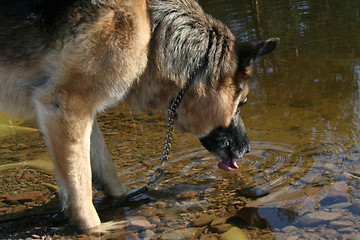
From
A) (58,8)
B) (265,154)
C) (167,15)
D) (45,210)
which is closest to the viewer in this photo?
(58,8)

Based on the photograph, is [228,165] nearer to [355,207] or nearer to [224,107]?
[224,107]

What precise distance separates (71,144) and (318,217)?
6.21ft

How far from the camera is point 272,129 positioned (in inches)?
203

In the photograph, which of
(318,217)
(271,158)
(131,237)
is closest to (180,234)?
(131,237)

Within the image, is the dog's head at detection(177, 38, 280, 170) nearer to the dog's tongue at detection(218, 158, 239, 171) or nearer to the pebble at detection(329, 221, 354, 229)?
the dog's tongue at detection(218, 158, 239, 171)

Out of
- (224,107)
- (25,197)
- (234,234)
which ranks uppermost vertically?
(224,107)

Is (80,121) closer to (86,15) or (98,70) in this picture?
(98,70)

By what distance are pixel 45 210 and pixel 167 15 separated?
77.8 inches

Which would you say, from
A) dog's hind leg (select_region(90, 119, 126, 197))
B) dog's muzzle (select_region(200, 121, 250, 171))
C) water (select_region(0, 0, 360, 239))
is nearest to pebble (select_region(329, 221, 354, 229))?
water (select_region(0, 0, 360, 239))

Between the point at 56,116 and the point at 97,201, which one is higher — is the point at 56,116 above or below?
above

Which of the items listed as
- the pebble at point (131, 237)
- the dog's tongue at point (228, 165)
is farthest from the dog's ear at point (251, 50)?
the pebble at point (131, 237)

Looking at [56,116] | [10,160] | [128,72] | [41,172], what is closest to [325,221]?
[128,72]

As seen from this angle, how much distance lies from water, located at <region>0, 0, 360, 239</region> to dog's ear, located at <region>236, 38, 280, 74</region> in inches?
43.1

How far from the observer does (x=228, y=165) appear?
13.7 ft
